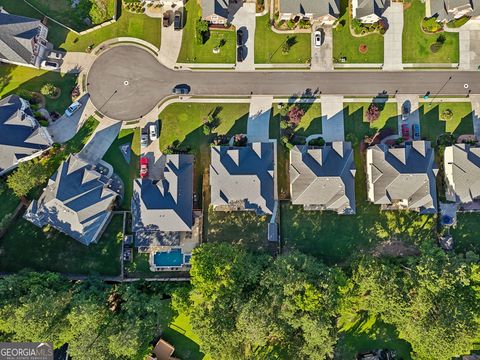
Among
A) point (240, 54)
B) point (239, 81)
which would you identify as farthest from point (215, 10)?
point (239, 81)

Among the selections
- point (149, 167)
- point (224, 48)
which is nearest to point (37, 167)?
point (149, 167)

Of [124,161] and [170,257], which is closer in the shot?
[170,257]

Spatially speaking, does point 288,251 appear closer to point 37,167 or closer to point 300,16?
point 300,16

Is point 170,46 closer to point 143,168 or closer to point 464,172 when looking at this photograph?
point 143,168

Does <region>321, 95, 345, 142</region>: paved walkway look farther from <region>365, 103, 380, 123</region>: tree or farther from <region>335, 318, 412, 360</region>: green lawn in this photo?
<region>335, 318, 412, 360</region>: green lawn

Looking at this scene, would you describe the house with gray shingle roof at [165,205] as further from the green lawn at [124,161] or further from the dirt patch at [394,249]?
the dirt patch at [394,249]

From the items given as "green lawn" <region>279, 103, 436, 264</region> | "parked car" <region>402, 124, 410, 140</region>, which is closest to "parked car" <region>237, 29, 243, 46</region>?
"green lawn" <region>279, 103, 436, 264</region>
